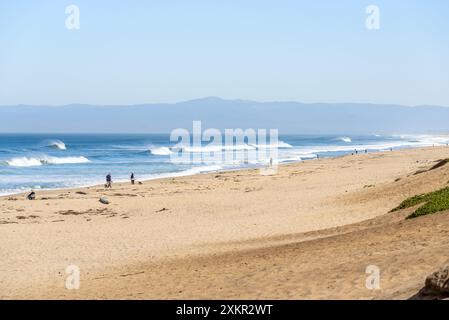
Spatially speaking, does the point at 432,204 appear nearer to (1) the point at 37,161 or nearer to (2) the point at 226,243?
(2) the point at 226,243

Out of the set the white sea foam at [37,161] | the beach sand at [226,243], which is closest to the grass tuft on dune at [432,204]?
the beach sand at [226,243]

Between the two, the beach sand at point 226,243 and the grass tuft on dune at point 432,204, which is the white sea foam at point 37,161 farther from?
the grass tuft on dune at point 432,204

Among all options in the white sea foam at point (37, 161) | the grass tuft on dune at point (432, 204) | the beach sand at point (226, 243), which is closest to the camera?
the beach sand at point (226, 243)

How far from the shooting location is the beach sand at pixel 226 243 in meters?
11.5

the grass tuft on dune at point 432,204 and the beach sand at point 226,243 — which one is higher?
the grass tuft on dune at point 432,204

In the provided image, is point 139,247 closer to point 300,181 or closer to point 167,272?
point 167,272

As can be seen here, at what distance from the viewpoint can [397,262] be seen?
37.0 feet
